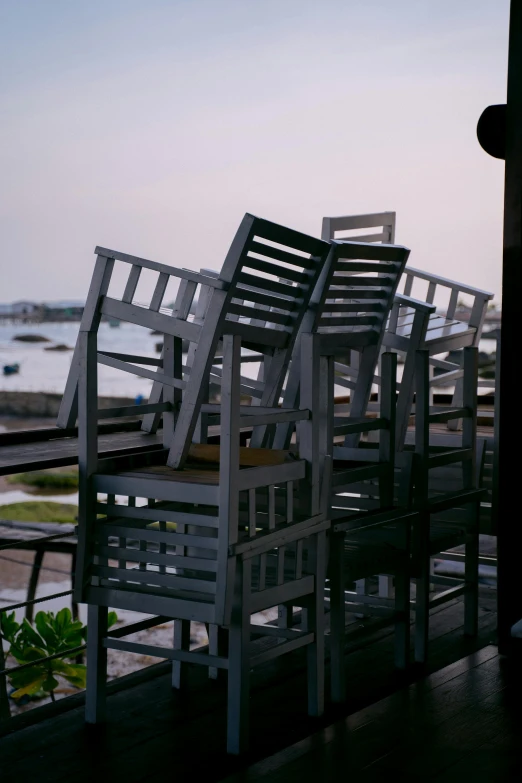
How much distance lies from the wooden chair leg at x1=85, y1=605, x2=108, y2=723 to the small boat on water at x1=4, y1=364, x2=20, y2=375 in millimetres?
22083

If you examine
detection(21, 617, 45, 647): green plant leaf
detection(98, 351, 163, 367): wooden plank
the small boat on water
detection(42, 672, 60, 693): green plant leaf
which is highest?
the small boat on water

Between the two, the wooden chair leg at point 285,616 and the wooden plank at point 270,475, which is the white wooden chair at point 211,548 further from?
the wooden chair leg at point 285,616

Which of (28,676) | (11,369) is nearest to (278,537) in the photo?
(28,676)

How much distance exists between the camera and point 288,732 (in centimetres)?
208

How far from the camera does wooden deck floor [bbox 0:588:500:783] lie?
1.52 m

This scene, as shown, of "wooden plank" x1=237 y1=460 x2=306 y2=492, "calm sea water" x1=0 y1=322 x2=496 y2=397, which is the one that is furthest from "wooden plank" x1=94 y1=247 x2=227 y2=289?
"calm sea water" x1=0 y1=322 x2=496 y2=397

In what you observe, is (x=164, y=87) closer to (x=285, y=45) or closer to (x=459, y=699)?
(x=285, y=45)

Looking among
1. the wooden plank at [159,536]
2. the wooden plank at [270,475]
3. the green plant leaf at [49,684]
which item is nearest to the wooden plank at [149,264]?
the wooden plank at [270,475]

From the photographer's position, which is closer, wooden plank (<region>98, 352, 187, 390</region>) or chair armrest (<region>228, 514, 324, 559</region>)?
chair armrest (<region>228, 514, 324, 559</region>)

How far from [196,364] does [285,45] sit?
32.5 ft

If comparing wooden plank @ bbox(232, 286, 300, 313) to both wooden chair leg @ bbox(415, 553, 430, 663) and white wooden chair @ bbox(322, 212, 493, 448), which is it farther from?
wooden chair leg @ bbox(415, 553, 430, 663)

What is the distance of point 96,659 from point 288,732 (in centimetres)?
48

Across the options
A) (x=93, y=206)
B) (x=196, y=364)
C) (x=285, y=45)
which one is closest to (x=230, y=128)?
(x=93, y=206)

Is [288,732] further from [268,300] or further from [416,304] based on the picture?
[416,304]
